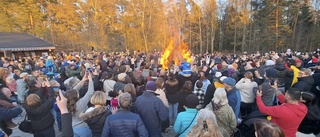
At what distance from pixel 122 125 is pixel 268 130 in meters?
1.95

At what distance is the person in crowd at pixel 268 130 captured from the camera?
191cm

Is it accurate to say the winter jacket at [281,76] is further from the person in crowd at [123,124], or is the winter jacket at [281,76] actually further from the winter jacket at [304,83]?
the person in crowd at [123,124]

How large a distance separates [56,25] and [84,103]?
111 ft

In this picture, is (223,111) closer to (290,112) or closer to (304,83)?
(290,112)

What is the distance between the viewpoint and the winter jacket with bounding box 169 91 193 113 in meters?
5.13

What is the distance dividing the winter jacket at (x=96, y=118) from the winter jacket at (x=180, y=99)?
2370 mm

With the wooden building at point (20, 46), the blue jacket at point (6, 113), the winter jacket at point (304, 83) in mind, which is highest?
the wooden building at point (20, 46)

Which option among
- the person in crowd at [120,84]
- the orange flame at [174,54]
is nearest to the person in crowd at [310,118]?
the person in crowd at [120,84]

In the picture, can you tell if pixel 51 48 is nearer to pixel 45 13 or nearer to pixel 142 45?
pixel 45 13

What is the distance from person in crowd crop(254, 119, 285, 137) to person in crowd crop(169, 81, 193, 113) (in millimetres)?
3011

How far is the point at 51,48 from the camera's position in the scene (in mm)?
27688

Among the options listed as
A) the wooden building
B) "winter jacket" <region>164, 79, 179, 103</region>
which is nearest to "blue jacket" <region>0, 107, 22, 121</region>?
"winter jacket" <region>164, 79, 179, 103</region>

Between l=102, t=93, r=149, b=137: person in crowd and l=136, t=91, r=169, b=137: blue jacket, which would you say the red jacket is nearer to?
l=136, t=91, r=169, b=137: blue jacket

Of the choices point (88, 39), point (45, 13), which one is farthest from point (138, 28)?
point (45, 13)
